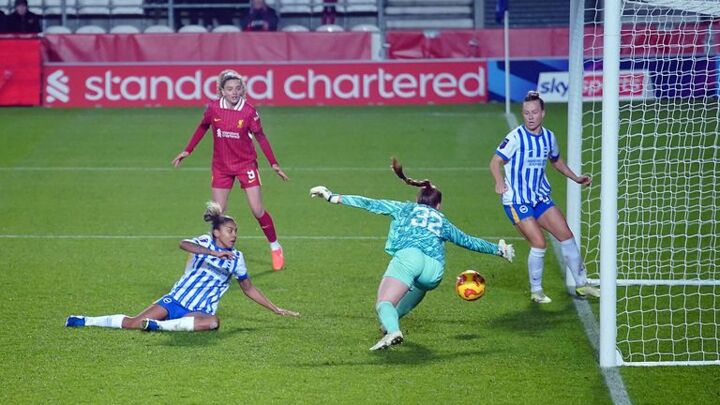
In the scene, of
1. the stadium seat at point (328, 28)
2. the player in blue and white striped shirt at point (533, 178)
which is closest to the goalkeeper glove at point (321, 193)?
the player in blue and white striped shirt at point (533, 178)

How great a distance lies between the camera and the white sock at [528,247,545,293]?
37.4 ft

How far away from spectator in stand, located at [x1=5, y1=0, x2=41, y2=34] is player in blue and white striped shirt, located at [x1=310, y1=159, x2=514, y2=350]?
19.5 metres

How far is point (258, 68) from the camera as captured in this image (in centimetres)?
2525

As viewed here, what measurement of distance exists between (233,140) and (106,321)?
3022 millimetres

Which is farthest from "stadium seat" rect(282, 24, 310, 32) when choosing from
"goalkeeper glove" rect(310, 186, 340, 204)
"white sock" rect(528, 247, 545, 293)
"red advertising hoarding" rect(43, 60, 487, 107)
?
"goalkeeper glove" rect(310, 186, 340, 204)

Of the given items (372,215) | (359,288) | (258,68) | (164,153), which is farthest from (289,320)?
(258,68)

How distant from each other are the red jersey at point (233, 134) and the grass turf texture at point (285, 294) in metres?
1.27

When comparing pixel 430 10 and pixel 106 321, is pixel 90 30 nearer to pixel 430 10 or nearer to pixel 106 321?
pixel 430 10

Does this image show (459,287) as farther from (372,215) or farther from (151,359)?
(372,215)

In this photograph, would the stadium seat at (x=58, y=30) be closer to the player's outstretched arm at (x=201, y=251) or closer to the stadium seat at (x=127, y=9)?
the stadium seat at (x=127, y=9)

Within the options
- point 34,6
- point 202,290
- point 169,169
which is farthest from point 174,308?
point 34,6

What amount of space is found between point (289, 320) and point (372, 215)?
5811 mm

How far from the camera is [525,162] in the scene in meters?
11.1

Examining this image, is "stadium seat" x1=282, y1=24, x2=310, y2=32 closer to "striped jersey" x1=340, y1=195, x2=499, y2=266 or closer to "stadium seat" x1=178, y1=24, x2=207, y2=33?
"stadium seat" x1=178, y1=24, x2=207, y2=33
